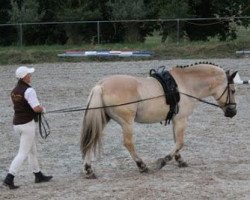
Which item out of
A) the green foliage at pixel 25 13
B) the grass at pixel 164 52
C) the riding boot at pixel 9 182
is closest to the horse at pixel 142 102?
the riding boot at pixel 9 182

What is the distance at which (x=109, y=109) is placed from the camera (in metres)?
9.05

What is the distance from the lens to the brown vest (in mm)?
8459

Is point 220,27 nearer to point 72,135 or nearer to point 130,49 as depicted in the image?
point 130,49

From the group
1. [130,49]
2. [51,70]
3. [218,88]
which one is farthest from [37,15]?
[218,88]

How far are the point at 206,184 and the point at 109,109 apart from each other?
6.07ft

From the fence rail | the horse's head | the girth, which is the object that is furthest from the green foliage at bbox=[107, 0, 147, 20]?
the girth

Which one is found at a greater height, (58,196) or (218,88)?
(218,88)

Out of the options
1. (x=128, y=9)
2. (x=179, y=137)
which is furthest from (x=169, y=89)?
(x=128, y=9)

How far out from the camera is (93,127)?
885cm

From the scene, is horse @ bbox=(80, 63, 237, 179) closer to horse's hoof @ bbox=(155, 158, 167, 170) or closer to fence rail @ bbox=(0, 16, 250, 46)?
horse's hoof @ bbox=(155, 158, 167, 170)

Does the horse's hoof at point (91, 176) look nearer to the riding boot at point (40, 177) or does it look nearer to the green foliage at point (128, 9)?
→ the riding boot at point (40, 177)

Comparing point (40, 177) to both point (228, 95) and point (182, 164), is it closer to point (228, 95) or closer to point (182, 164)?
point (182, 164)

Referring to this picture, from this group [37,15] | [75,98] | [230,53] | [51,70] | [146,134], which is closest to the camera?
[146,134]

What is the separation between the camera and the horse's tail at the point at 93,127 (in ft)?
29.1
